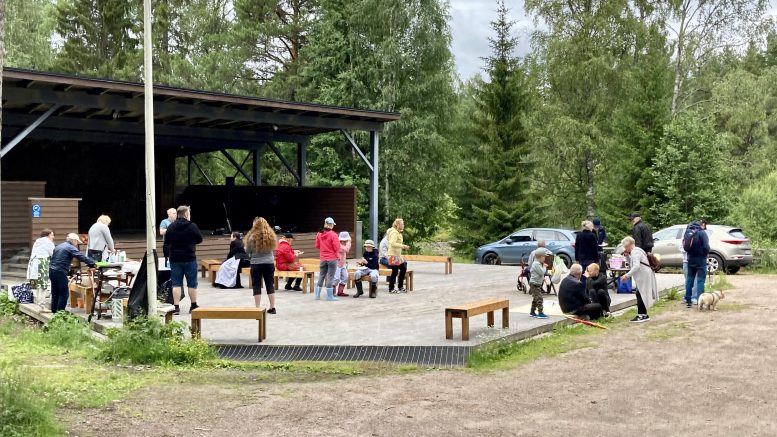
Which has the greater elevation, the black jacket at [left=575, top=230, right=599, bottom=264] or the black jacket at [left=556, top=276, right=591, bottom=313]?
the black jacket at [left=575, top=230, right=599, bottom=264]

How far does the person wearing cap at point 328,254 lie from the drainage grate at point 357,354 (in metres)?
4.08

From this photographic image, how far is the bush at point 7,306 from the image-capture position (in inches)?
511

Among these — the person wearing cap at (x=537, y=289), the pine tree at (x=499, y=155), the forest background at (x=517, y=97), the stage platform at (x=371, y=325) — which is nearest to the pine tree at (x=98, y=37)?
the forest background at (x=517, y=97)

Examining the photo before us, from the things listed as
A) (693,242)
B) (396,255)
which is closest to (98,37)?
(396,255)

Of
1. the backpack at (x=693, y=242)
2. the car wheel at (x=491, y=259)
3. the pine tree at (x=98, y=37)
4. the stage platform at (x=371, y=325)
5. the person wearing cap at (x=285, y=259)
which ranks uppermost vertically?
the pine tree at (x=98, y=37)

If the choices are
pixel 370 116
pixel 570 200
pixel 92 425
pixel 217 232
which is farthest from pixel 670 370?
pixel 570 200

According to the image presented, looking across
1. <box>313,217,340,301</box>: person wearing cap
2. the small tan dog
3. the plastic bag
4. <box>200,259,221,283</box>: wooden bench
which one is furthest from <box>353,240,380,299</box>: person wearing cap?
the small tan dog

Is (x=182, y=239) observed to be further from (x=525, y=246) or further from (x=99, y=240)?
(x=525, y=246)

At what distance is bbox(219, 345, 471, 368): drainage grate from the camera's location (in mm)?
8938

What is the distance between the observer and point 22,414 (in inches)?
216

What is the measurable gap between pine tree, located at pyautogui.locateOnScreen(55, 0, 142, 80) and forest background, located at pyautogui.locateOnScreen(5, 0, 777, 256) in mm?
159

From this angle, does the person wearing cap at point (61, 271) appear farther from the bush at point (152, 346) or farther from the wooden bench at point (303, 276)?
the wooden bench at point (303, 276)

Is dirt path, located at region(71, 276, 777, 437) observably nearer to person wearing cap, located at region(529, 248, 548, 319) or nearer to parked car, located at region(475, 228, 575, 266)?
person wearing cap, located at region(529, 248, 548, 319)

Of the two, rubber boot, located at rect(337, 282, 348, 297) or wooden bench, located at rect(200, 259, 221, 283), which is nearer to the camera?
rubber boot, located at rect(337, 282, 348, 297)
